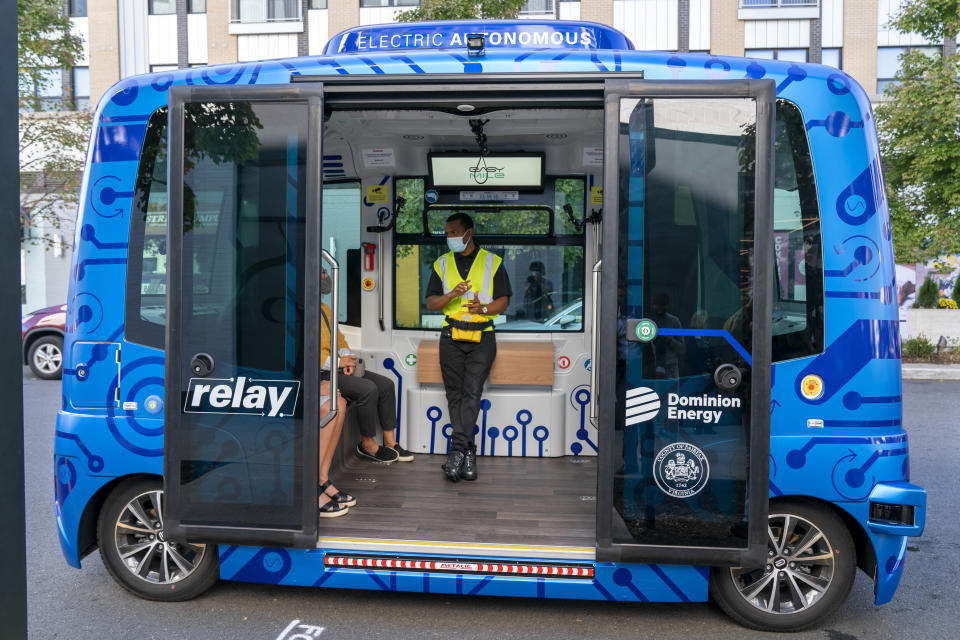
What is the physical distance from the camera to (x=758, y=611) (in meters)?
3.73

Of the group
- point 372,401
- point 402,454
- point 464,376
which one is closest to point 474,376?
point 464,376

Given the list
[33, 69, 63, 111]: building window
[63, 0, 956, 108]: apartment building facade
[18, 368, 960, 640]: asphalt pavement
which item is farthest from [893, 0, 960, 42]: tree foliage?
[33, 69, 63, 111]: building window

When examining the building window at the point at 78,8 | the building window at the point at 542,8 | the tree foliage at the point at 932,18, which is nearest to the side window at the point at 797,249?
the tree foliage at the point at 932,18

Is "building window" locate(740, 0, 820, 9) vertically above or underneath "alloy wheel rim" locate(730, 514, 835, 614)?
above

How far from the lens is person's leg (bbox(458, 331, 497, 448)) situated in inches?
219

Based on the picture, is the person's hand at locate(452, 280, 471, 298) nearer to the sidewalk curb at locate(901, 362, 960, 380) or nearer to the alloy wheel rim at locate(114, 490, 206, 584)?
the alloy wheel rim at locate(114, 490, 206, 584)

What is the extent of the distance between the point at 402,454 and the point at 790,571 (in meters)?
3.10

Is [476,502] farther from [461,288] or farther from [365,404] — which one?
[461,288]

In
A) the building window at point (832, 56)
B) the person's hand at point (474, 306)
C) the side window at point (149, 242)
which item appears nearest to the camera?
the side window at point (149, 242)

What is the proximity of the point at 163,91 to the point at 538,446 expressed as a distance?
3.69 metres

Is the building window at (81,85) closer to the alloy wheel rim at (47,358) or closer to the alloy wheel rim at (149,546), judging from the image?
the alloy wheel rim at (47,358)

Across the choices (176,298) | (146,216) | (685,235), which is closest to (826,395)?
(685,235)

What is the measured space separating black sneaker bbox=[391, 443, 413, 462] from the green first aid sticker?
284cm

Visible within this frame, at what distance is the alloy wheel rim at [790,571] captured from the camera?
3.68m
